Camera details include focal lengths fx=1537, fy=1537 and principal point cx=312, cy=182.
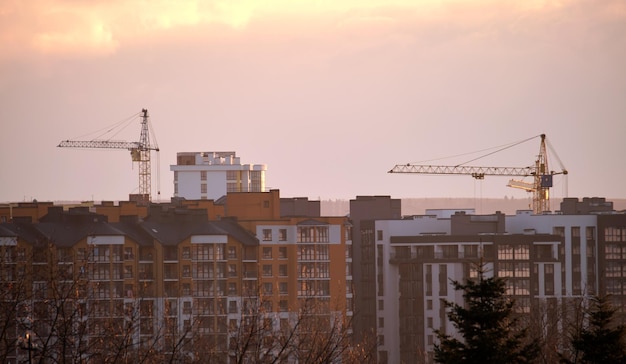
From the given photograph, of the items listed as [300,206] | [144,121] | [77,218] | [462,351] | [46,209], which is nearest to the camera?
[462,351]

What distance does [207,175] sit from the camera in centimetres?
15400

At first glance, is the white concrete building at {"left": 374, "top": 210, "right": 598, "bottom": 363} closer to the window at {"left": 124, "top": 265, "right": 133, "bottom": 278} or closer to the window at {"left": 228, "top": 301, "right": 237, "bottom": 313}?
the window at {"left": 228, "top": 301, "right": 237, "bottom": 313}

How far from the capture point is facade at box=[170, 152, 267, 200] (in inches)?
6029

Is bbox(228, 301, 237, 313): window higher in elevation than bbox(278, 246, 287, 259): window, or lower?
lower

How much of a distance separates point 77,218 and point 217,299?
29.2 feet

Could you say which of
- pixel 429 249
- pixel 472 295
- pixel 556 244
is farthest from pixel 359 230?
pixel 472 295

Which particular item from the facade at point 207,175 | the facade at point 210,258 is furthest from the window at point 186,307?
the facade at point 207,175

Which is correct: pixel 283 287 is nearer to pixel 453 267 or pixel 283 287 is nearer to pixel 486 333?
pixel 453 267

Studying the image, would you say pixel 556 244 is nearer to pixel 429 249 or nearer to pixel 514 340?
pixel 429 249

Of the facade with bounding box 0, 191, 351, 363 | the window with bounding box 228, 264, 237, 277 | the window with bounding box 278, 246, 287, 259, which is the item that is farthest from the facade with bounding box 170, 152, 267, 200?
the window with bounding box 228, 264, 237, 277

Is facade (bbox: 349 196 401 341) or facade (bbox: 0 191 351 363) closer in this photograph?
Answer: facade (bbox: 0 191 351 363)

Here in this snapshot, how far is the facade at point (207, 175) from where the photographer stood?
15312 centimetres

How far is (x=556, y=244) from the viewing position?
97.5 m

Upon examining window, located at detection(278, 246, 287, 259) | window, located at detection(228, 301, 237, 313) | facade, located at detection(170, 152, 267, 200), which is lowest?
window, located at detection(228, 301, 237, 313)
